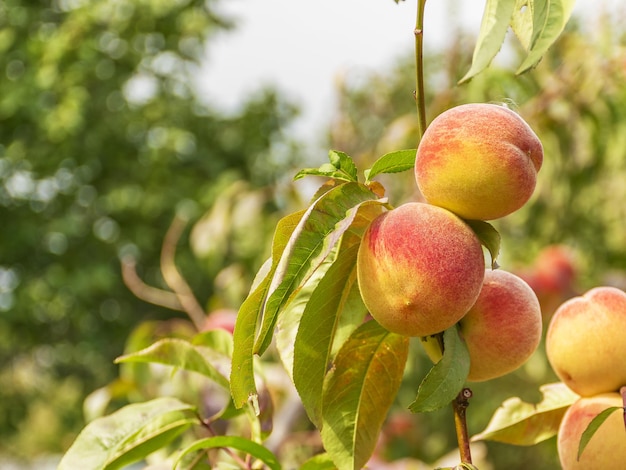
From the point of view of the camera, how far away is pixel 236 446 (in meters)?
0.47

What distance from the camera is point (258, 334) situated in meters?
0.34

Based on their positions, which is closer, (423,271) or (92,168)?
(423,271)

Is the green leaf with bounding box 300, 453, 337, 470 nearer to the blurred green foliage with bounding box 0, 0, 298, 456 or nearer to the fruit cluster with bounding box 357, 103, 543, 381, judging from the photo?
the fruit cluster with bounding box 357, 103, 543, 381

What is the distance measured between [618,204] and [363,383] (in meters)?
2.54

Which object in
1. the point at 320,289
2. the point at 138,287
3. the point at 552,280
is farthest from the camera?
the point at 552,280

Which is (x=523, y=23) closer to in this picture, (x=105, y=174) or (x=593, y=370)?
(x=593, y=370)

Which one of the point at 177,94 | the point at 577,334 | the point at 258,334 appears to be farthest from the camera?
the point at 177,94

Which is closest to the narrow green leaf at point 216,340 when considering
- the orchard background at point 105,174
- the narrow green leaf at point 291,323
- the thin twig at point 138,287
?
the narrow green leaf at point 291,323

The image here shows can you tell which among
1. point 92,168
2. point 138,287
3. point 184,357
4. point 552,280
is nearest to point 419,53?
point 184,357

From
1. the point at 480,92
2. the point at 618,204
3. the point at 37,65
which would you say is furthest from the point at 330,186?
the point at 37,65

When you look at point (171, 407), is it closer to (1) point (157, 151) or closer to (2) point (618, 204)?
(2) point (618, 204)

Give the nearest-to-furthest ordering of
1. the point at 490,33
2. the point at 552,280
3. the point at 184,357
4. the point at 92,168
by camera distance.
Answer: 1. the point at 490,33
2. the point at 184,357
3. the point at 552,280
4. the point at 92,168

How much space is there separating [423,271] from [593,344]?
0.14 meters

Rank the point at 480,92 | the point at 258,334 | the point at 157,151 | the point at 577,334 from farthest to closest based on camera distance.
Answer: the point at 157,151 < the point at 480,92 < the point at 577,334 < the point at 258,334
